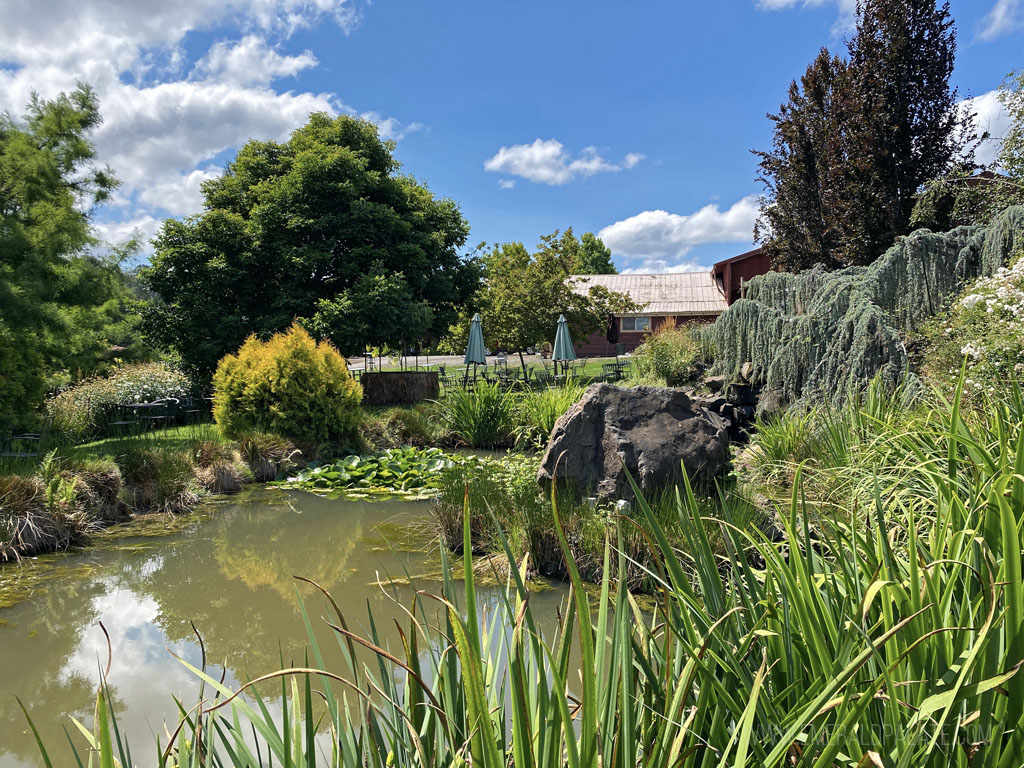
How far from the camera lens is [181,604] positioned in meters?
4.49

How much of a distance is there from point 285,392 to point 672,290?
27.0 meters

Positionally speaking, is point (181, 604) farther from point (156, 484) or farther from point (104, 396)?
point (104, 396)

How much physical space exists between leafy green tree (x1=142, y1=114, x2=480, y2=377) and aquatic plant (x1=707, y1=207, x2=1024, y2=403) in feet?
27.1

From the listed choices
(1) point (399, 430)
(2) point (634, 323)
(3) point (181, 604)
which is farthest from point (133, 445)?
(2) point (634, 323)

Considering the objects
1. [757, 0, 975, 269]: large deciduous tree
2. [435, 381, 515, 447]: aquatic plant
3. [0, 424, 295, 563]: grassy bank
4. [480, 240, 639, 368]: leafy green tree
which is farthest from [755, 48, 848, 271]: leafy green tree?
[0, 424, 295, 563]: grassy bank

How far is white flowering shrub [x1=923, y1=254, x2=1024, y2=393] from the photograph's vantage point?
4719 mm

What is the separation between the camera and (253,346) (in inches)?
383

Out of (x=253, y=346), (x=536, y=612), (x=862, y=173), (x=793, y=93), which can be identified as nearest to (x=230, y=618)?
(x=536, y=612)

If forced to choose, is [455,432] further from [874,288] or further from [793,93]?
[793,93]

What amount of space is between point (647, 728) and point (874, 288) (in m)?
7.34

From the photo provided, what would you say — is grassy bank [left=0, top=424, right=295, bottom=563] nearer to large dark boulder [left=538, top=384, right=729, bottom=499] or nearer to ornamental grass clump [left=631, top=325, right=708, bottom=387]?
large dark boulder [left=538, top=384, right=729, bottom=499]

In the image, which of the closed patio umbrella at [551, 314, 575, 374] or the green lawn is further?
the closed patio umbrella at [551, 314, 575, 374]

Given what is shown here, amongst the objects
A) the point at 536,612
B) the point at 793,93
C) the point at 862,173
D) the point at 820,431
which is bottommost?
the point at 536,612

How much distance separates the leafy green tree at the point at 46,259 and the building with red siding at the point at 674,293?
74.9 ft
